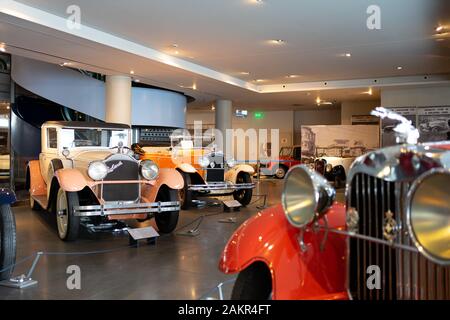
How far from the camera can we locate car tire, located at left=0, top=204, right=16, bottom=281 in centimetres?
322

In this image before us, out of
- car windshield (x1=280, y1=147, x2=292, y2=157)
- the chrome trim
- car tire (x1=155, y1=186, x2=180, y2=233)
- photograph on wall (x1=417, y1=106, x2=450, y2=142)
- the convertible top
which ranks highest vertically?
photograph on wall (x1=417, y1=106, x2=450, y2=142)

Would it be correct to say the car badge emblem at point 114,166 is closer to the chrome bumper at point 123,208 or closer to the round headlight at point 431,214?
the chrome bumper at point 123,208

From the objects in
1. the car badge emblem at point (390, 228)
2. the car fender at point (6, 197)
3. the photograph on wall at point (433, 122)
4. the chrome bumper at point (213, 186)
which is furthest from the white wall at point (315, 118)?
the car badge emblem at point (390, 228)

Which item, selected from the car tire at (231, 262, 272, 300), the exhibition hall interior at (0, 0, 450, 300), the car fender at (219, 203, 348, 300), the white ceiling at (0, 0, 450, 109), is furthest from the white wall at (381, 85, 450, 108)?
the car tire at (231, 262, 272, 300)

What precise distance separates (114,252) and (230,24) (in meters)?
4.99

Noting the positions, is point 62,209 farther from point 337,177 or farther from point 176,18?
point 337,177

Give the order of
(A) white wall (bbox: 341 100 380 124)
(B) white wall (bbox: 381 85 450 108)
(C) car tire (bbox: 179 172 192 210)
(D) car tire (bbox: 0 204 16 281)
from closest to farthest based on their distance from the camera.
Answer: (D) car tire (bbox: 0 204 16 281) → (C) car tire (bbox: 179 172 192 210) → (B) white wall (bbox: 381 85 450 108) → (A) white wall (bbox: 341 100 380 124)

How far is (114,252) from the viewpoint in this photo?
4258 mm

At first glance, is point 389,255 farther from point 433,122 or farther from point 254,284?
point 433,122

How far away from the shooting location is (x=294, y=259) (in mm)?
1783

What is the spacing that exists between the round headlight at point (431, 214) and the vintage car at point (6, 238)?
3064 millimetres

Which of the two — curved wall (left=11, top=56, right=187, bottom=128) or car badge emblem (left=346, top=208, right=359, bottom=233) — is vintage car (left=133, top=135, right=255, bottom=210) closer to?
curved wall (left=11, top=56, right=187, bottom=128)

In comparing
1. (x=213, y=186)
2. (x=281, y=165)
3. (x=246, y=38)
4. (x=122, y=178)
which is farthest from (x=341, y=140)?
(x=122, y=178)

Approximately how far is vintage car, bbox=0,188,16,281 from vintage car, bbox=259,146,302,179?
14.1 meters
